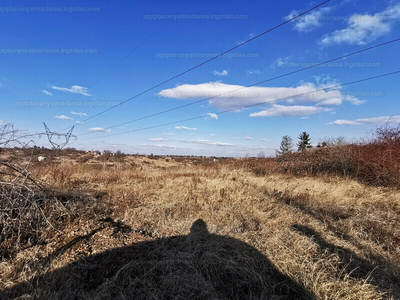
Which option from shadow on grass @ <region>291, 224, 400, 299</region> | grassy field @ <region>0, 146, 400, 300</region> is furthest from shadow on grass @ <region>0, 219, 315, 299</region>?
shadow on grass @ <region>291, 224, 400, 299</region>

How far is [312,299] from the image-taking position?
7.28 ft

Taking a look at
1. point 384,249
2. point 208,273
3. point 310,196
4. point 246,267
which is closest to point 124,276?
point 208,273

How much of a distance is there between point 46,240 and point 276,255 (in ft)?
12.2

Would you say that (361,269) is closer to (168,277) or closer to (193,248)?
(193,248)

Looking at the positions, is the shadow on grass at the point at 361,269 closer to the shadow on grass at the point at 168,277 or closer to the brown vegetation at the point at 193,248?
the brown vegetation at the point at 193,248

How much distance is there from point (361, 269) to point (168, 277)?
2.68 m

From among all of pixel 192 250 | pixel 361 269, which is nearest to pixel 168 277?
pixel 192 250

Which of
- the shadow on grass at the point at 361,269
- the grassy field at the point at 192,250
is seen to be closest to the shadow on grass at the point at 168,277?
the grassy field at the point at 192,250

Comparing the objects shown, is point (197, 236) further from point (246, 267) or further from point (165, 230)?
point (246, 267)

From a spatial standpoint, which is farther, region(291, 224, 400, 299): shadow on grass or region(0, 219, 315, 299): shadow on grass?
region(291, 224, 400, 299): shadow on grass

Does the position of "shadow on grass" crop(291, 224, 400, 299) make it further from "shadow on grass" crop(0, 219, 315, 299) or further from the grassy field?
"shadow on grass" crop(0, 219, 315, 299)

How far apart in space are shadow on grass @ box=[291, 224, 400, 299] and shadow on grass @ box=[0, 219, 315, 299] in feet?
2.89

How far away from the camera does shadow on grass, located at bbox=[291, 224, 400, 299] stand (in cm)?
241

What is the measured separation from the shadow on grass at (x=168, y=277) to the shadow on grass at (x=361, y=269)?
0.88 m
